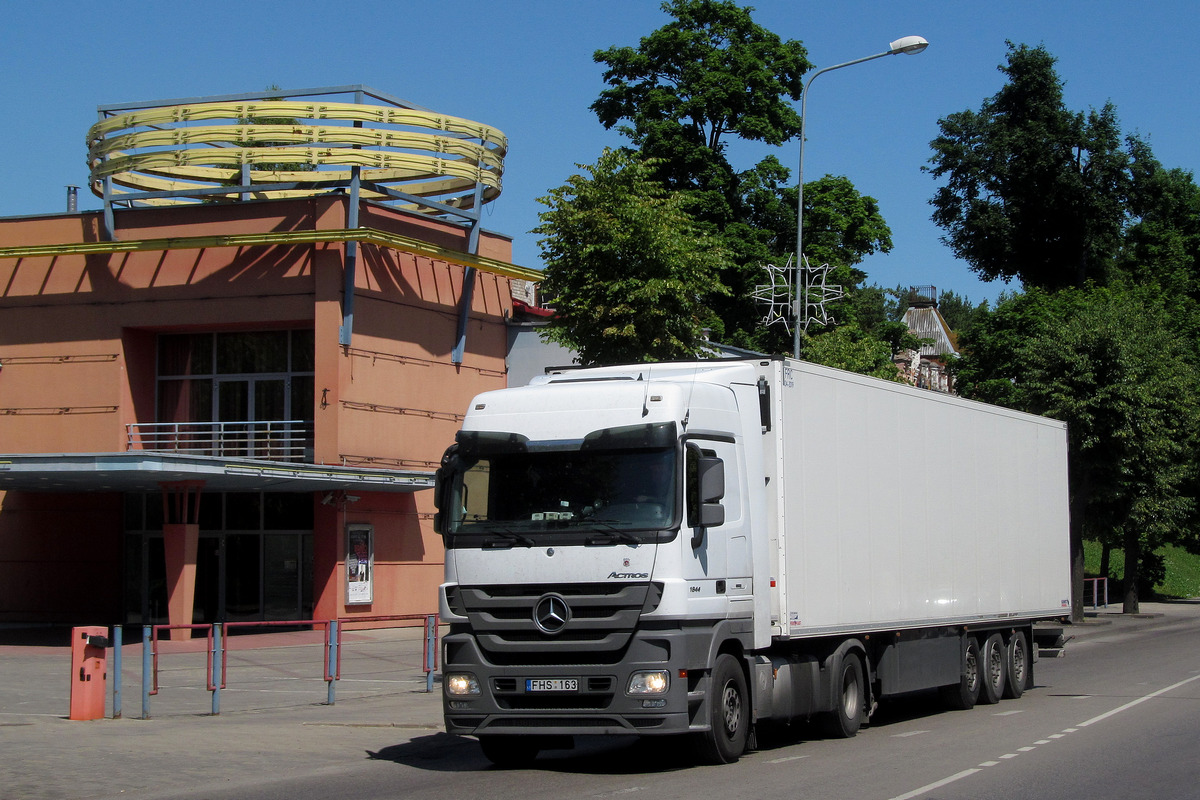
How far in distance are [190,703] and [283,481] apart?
11690 mm

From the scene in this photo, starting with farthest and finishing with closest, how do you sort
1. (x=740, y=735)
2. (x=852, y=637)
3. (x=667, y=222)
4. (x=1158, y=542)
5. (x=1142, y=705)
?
1. (x=1158, y=542)
2. (x=667, y=222)
3. (x=1142, y=705)
4. (x=852, y=637)
5. (x=740, y=735)

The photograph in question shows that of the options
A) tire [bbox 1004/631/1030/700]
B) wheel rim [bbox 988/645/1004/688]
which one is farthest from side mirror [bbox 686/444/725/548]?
tire [bbox 1004/631/1030/700]

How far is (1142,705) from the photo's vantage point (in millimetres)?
15852

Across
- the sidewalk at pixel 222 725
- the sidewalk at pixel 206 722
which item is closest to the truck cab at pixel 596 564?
the sidewalk at pixel 222 725

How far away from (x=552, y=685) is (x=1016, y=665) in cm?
943

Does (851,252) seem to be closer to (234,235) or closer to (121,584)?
(234,235)

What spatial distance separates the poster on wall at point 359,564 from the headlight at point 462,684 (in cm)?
1995

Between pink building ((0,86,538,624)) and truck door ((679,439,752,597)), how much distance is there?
1899cm

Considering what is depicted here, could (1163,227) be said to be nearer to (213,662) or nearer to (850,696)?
(850,696)

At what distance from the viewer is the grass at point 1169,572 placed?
51.5 metres

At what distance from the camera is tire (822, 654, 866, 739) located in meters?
12.8

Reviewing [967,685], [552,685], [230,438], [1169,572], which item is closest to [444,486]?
[552,685]

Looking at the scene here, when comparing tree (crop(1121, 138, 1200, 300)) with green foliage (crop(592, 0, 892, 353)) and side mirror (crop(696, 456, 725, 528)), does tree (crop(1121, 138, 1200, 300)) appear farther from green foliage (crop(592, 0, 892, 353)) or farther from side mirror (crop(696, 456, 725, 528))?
side mirror (crop(696, 456, 725, 528))

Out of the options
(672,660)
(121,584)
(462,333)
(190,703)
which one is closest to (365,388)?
(462,333)
